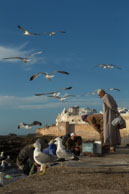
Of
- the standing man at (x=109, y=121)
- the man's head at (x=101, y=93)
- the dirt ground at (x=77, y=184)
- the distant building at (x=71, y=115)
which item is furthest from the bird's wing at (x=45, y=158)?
the distant building at (x=71, y=115)

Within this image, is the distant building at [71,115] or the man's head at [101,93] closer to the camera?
the man's head at [101,93]

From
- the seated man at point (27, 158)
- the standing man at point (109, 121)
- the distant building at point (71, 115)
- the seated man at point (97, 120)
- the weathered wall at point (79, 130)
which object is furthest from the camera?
the distant building at point (71, 115)

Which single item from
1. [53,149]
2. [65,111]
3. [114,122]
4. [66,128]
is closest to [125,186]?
[53,149]

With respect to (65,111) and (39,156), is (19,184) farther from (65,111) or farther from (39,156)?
(65,111)

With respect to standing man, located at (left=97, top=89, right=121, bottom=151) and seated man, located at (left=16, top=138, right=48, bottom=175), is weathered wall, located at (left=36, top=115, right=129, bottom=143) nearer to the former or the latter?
standing man, located at (left=97, top=89, right=121, bottom=151)

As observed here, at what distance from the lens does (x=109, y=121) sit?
657cm

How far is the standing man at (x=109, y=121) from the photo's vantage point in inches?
257

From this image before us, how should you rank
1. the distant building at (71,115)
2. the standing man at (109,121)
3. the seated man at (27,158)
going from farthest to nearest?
the distant building at (71,115) → the seated man at (27,158) → the standing man at (109,121)

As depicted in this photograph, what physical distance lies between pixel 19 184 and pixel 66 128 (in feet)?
146

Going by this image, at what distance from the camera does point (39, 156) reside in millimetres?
4734

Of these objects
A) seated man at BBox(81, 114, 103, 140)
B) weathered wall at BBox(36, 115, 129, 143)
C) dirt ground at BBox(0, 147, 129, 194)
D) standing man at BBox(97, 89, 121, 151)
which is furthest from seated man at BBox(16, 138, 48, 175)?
weathered wall at BBox(36, 115, 129, 143)

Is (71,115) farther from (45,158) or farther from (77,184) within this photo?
(77,184)

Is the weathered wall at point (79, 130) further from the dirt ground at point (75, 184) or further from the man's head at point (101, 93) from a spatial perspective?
the dirt ground at point (75, 184)

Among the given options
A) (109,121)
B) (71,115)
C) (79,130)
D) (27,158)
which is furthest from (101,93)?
(71,115)
